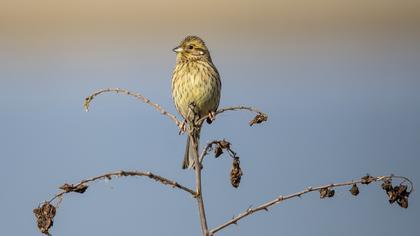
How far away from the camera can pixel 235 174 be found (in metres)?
3.88

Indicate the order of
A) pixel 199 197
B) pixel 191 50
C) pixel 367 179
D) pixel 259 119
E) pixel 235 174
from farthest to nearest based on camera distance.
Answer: pixel 191 50
pixel 259 119
pixel 235 174
pixel 367 179
pixel 199 197

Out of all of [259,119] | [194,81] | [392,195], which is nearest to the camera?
[392,195]

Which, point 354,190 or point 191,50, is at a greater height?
point 191,50

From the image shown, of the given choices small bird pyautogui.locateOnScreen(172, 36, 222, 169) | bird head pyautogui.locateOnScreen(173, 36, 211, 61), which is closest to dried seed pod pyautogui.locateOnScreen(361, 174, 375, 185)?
small bird pyautogui.locateOnScreen(172, 36, 222, 169)

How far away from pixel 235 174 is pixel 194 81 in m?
2.56

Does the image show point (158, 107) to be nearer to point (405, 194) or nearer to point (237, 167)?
point (237, 167)

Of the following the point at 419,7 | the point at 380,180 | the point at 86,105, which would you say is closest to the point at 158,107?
the point at 86,105

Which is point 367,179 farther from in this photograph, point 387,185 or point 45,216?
point 45,216

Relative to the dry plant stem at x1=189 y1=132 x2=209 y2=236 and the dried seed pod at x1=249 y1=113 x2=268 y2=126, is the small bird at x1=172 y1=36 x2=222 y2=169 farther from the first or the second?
the dry plant stem at x1=189 y1=132 x2=209 y2=236

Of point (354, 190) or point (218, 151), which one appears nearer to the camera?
point (354, 190)

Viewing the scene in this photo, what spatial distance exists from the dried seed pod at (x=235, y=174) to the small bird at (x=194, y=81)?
210cm

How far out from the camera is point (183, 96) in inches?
252

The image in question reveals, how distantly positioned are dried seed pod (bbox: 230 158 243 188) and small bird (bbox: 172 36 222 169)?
6.89 ft

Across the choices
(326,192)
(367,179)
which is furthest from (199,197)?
(367,179)
